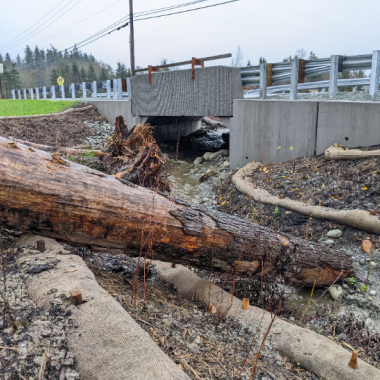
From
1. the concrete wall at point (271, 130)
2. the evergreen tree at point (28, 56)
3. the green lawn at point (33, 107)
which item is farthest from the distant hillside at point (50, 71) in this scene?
the concrete wall at point (271, 130)

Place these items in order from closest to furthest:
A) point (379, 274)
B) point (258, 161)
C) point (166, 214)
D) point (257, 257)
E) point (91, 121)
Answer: point (166, 214) < point (257, 257) < point (379, 274) < point (258, 161) < point (91, 121)

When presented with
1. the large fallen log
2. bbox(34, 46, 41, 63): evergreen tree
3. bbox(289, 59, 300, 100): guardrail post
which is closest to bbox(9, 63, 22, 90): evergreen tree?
bbox(34, 46, 41, 63): evergreen tree

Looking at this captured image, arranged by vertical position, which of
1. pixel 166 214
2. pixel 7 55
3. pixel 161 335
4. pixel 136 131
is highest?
pixel 7 55

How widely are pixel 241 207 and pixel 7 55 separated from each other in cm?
12617

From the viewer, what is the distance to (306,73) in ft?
27.6

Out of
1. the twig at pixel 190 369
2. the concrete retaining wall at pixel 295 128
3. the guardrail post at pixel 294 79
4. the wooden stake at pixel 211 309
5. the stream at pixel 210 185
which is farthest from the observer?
the guardrail post at pixel 294 79

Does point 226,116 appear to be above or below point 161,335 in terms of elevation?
above

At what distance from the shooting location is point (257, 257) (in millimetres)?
3621

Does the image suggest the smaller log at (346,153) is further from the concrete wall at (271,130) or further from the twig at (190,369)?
the twig at (190,369)

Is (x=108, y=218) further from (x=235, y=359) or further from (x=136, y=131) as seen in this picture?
(x=136, y=131)

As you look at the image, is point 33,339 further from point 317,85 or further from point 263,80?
point 263,80

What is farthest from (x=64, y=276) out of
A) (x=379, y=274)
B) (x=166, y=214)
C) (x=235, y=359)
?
(x=379, y=274)

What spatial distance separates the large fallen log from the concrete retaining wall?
157 inches

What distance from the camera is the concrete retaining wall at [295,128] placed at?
6660 millimetres
